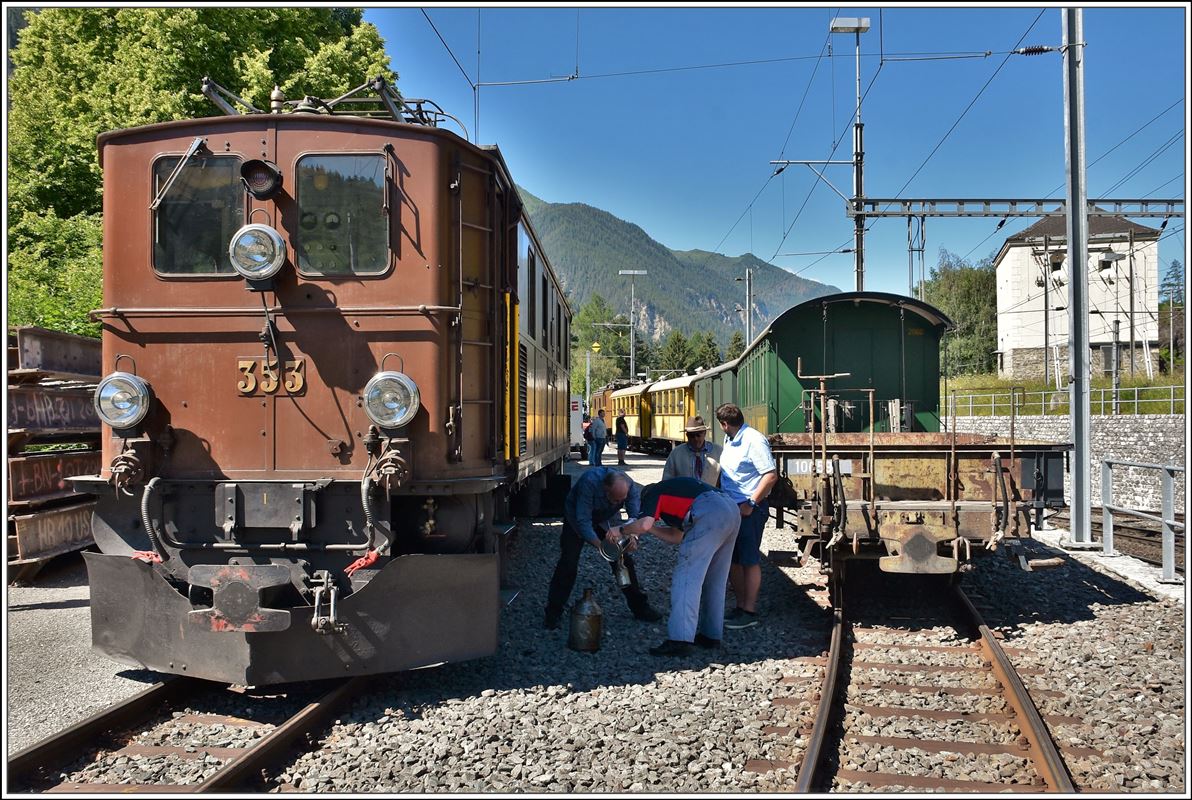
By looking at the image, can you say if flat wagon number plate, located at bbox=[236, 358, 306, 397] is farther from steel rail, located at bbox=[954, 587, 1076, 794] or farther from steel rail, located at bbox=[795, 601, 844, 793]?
steel rail, located at bbox=[954, 587, 1076, 794]

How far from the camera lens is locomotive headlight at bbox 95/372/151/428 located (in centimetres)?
518

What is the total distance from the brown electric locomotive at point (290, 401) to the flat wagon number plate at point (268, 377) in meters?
0.01

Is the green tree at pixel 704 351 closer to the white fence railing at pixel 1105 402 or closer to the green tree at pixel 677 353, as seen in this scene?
the green tree at pixel 677 353

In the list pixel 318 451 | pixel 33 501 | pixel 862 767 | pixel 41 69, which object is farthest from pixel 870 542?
pixel 41 69

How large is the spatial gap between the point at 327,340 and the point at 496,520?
209cm

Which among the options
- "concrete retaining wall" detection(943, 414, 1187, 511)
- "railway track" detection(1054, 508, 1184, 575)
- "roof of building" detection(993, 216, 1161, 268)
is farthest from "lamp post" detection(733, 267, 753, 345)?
"roof of building" detection(993, 216, 1161, 268)

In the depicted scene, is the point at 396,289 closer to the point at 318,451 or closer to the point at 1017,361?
the point at 318,451

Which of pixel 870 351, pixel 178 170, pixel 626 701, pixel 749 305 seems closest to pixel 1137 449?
pixel 870 351

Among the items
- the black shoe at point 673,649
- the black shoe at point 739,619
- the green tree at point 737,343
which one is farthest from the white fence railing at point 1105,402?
the green tree at point 737,343

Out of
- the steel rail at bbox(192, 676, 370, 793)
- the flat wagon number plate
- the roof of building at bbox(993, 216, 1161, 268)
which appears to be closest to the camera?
the steel rail at bbox(192, 676, 370, 793)

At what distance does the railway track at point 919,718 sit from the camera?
4.37 m

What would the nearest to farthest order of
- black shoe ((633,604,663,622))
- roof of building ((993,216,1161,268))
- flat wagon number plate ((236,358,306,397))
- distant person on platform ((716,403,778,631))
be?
1. flat wagon number plate ((236,358,306,397))
2. distant person on platform ((716,403,778,631))
3. black shoe ((633,604,663,622))
4. roof of building ((993,216,1161,268))

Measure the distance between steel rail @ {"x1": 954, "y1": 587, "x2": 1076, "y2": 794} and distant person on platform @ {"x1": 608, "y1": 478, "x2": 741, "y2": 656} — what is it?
2012 mm

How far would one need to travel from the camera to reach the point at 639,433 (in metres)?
35.8
